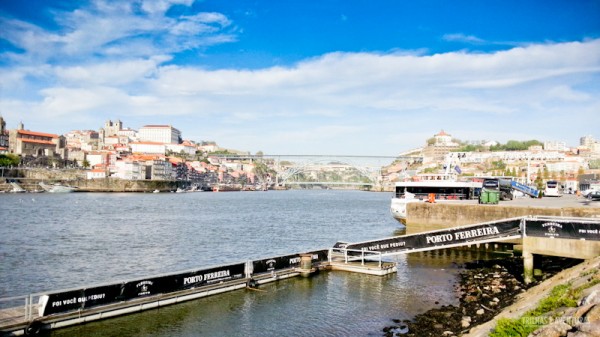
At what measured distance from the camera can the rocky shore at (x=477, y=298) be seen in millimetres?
15148

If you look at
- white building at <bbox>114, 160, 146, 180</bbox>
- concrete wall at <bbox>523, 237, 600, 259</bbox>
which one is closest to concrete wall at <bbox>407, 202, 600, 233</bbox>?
concrete wall at <bbox>523, 237, 600, 259</bbox>

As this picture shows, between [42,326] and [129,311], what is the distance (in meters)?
2.77

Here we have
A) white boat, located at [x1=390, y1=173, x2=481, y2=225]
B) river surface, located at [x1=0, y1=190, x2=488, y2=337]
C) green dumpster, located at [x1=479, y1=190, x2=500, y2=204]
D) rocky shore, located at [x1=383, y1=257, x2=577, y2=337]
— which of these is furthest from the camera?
white boat, located at [x1=390, y1=173, x2=481, y2=225]

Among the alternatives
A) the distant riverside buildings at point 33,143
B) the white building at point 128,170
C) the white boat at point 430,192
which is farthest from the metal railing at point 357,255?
the distant riverside buildings at point 33,143

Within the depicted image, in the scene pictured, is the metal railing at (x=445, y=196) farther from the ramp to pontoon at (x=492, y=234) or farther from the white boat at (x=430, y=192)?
the ramp to pontoon at (x=492, y=234)

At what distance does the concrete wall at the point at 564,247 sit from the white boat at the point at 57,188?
143 m

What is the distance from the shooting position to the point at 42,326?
14.3m

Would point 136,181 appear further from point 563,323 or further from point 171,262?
point 563,323

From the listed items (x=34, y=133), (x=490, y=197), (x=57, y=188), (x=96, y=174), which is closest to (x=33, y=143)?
(x=34, y=133)

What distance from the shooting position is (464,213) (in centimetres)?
3375

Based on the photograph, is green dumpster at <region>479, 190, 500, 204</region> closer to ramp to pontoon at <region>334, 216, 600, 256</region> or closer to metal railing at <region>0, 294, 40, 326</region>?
ramp to pontoon at <region>334, 216, 600, 256</region>

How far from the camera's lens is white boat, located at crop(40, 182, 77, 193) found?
140 metres

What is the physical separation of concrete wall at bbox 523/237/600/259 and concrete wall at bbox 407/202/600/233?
8912mm

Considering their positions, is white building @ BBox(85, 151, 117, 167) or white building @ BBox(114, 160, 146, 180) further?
white building @ BBox(85, 151, 117, 167)
